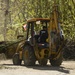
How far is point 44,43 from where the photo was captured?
16422 mm

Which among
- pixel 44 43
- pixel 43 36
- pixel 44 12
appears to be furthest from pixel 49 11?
pixel 44 43

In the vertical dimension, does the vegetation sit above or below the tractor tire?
above

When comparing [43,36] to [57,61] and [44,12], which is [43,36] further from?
[44,12]

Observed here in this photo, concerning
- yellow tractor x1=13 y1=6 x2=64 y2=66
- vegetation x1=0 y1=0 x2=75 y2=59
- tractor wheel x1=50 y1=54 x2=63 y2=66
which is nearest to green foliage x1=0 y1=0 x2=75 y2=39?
vegetation x1=0 y1=0 x2=75 y2=59

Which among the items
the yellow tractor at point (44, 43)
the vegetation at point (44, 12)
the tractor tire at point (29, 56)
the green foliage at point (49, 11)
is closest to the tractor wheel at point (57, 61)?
the yellow tractor at point (44, 43)

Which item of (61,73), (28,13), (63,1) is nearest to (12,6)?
(28,13)

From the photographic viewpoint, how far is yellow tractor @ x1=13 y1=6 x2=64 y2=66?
1602 cm

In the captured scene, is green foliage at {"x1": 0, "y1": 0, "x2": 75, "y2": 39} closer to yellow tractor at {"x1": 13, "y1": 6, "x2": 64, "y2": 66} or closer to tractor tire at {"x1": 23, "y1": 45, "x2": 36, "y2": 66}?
yellow tractor at {"x1": 13, "y1": 6, "x2": 64, "y2": 66}

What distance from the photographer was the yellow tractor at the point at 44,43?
16.0m

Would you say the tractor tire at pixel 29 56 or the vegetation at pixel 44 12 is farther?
the vegetation at pixel 44 12

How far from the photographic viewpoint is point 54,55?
16484 mm

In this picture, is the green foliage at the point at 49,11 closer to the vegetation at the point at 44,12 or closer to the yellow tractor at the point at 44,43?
the vegetation at the point at 44,12

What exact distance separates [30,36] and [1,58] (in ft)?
19.9

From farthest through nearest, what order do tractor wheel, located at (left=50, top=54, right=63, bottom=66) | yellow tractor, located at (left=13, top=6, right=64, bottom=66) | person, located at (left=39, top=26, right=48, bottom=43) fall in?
tractor wheel, located at (left=50, top=54, right=63, bottom=66)
person, located at (left=39, top=26, right=48, bottom=43)
yellow tractor, located at (left=13, top=6, right=64, bottom=66)
